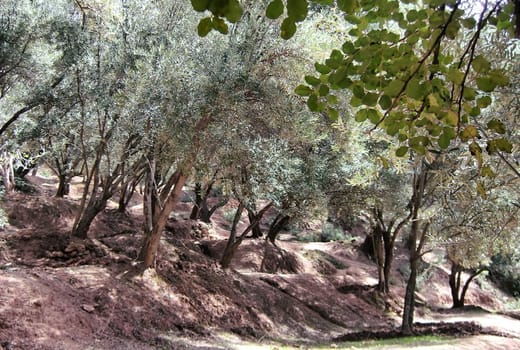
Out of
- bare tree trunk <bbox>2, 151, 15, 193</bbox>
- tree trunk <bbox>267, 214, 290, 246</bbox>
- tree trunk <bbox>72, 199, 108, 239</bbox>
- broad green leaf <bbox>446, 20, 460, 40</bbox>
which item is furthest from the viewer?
tree trunk <bbox>267, 214, 290, 246</bbox>

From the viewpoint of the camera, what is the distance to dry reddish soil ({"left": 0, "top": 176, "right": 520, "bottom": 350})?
730cm

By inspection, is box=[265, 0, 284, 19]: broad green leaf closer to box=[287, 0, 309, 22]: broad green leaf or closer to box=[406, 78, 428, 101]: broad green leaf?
box=[287, 0, 309, 22]: broad green leaf

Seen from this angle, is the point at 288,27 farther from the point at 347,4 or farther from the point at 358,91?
the point at 358,91

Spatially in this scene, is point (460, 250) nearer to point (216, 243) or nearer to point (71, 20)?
point (216, 243)

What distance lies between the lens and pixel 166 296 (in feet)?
32.1

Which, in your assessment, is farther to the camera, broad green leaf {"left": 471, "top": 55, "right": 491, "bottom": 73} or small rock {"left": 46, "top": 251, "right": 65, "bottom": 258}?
small rock {"left": 46, "top": 251, "right": 65, "bottom": 258}

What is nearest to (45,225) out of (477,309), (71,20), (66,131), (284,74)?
(66,131)

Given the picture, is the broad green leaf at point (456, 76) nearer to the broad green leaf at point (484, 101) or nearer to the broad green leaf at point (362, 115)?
the broad green leaf at point (484, 101)

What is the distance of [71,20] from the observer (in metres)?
9.92

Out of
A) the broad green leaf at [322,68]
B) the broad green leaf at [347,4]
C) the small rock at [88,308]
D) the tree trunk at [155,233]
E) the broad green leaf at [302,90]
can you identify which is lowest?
the small rock at [88,308]

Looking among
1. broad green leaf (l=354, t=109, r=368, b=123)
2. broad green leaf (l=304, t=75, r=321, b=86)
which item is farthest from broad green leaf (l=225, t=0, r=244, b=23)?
broad green leaf (l=354, t=109, r=368, b=123)

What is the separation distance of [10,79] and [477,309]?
19.9 m

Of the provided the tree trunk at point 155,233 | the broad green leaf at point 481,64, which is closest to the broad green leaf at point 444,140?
the broad green leaf at point 481,64

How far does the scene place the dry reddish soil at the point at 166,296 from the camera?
7.30 metres
